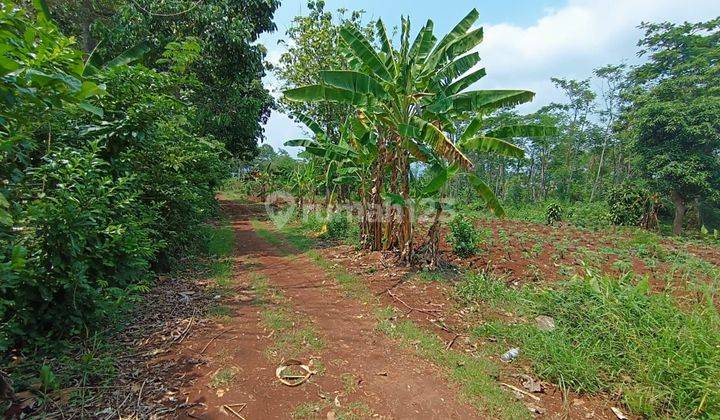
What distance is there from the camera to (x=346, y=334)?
3920 mm

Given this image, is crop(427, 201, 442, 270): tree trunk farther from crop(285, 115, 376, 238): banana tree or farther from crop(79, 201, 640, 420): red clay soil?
crop(285, 115, 376, 238): banana tree

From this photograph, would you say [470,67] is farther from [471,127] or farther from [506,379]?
[506,379]

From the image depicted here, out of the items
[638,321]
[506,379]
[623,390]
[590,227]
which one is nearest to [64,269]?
[506,379]

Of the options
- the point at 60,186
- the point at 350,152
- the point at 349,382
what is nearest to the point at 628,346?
the point at 349,382

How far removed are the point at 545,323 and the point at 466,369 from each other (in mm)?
1419

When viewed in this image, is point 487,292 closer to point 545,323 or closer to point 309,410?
point 545,323

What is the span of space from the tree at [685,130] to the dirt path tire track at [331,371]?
18.7m

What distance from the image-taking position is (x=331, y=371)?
3148 mm

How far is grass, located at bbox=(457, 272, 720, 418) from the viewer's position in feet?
8.95

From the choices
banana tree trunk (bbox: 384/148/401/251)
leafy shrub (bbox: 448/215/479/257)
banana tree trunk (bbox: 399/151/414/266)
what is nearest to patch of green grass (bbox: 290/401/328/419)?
banana tree trunk (bbox: 399/151/414/266)

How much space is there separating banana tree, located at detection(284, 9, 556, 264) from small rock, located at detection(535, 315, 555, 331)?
1999mm

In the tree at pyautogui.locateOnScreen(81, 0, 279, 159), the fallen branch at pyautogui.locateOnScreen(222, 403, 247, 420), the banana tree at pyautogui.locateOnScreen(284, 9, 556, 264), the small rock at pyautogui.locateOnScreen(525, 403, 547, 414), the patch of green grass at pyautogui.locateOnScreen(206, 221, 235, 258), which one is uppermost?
the tree at pyautogui.locateOnScreen(81, 0, 279, 159)

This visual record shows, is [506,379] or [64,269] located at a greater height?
[64,269]

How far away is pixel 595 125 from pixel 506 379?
31.8m
